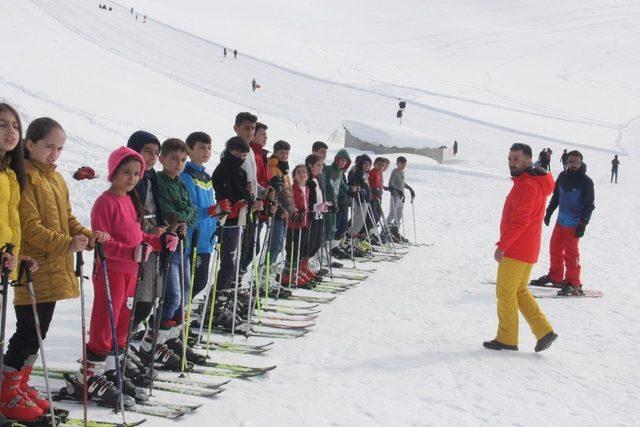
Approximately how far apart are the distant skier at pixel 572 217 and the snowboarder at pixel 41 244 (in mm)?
7256

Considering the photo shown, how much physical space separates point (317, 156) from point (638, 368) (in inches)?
185

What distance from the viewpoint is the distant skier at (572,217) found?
9.64 metres

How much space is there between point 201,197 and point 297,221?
115 inches

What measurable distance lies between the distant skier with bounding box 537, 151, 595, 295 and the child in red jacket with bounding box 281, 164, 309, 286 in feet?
11.3

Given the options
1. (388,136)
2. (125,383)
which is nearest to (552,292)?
(125,383)

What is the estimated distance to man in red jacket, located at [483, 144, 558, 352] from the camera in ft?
21.9

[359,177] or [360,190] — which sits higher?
[359,177]

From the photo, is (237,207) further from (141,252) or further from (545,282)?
(545,282)

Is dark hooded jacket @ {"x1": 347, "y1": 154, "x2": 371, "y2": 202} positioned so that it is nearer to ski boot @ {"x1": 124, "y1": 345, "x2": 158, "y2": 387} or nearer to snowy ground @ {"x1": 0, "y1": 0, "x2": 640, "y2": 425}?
snowy ground @ {"x1": 0, "y1": 0, "x2": 640, "y2": 425}

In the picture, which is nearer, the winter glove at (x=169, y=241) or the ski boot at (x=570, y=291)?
the winter glove at (x=169, y=241)

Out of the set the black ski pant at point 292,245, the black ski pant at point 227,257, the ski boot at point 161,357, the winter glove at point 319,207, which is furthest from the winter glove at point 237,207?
the winter glove at point 319,207

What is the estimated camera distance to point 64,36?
135 feet

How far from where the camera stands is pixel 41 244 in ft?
12.9

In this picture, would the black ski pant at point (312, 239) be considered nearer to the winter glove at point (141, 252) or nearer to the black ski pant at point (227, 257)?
the black ski pant at point (227, 257)
